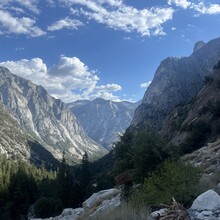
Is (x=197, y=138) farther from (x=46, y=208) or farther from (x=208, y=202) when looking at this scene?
(x=208, y=202)

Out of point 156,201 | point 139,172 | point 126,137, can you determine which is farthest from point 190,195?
point 126,137

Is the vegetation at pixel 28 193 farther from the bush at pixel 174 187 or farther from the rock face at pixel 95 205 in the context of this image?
the bush at pixel 174 187

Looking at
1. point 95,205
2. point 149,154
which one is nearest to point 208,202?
point 149,154

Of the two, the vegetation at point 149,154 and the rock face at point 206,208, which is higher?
the vegetation at point 149,154

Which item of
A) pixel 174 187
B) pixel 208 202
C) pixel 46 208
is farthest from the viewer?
pixel 46 208

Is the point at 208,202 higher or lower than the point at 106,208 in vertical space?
lower

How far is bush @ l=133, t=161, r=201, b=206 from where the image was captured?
41.7 ft

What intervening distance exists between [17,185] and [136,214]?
9755 centimetres

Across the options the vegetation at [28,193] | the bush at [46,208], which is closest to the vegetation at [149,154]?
the bush at [46,208]

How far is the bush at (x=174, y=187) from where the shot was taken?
12.7m

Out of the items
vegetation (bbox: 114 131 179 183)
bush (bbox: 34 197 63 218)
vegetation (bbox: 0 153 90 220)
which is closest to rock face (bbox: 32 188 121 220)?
vegetation (bbox: 114 131 179 183)

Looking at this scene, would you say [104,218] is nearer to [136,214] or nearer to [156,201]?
[136,214]

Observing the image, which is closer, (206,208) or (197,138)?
(206,208)

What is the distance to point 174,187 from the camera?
1357 cm
